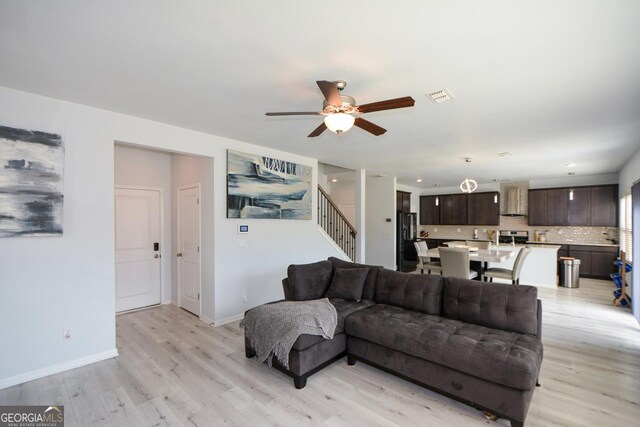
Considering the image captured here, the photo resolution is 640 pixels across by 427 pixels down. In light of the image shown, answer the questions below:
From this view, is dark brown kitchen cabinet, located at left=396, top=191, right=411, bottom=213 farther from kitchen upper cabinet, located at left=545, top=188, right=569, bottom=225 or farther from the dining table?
kitchen upper cabinet, located at left=545, top=188, right=569, bottom=225

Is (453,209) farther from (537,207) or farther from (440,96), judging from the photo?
(440,96)


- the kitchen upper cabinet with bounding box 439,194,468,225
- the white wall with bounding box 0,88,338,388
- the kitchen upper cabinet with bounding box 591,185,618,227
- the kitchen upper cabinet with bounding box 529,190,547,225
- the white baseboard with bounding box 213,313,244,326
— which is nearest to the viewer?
the white wall with bounding box 0,88,338,388

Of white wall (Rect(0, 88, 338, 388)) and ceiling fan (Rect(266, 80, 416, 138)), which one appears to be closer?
ceiling fan (Rect(266, 80, 416, 138))

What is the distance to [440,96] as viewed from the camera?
→ 285 cm

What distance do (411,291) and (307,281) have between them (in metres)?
1.27

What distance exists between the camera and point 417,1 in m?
1.63

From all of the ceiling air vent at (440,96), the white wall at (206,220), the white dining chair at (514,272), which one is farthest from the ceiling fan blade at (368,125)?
the white dining chair at (514,272)

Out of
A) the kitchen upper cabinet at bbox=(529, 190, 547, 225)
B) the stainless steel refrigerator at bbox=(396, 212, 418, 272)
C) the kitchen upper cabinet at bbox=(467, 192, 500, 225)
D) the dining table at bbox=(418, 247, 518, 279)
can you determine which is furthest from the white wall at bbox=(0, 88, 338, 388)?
the kitchen upper cabinet at bbox=(529, 190, 547, 225)

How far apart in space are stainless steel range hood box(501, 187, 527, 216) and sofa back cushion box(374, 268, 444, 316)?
23.1 ft

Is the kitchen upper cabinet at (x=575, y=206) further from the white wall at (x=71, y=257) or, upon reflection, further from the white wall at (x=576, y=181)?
the white wall at (x=71, y=257)

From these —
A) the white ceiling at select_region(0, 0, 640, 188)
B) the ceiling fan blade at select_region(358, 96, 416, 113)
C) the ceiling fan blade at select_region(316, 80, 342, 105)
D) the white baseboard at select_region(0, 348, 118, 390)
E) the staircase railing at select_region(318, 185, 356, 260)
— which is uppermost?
the white ceiling at select_region(0, 0, 640, 188)

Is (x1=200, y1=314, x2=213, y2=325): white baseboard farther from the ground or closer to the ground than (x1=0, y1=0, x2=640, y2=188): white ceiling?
closer to the ground

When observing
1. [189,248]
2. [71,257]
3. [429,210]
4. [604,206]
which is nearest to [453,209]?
[429,210]

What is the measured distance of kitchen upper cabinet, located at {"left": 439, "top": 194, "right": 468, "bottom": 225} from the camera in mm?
9852
